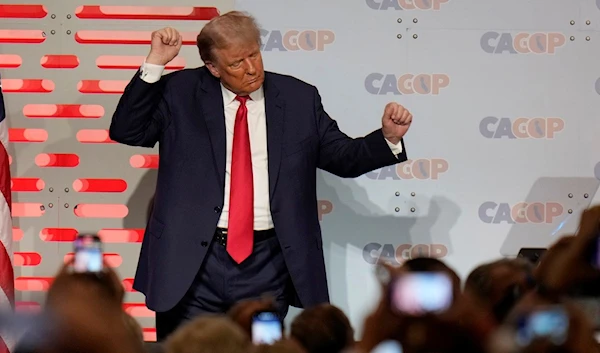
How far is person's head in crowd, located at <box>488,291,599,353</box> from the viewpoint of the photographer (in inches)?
33.2

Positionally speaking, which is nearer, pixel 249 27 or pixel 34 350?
pixel 34 350

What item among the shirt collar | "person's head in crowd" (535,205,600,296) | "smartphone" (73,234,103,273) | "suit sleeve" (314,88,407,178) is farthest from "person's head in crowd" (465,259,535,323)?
the shirt collar

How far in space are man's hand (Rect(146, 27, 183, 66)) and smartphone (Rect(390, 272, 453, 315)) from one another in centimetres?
224

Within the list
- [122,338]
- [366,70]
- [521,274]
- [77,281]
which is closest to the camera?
[122,338]

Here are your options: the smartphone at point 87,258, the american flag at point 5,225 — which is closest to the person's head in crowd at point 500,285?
the smartphone at point 87,258

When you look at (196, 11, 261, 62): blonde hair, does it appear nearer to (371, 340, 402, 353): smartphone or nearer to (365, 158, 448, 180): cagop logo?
(365, 158, 448, 180): cagop logo

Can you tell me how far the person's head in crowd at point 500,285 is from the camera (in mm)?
1213

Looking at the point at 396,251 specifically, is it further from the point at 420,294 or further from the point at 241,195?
the point at 420,294

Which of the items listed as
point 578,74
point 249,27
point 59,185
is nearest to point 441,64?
point 578,74

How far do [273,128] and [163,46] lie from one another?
47 cm

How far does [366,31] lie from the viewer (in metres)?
4.16

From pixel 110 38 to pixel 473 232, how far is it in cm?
194

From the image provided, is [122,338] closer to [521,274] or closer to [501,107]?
[521,274]

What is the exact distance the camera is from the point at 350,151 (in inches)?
123
